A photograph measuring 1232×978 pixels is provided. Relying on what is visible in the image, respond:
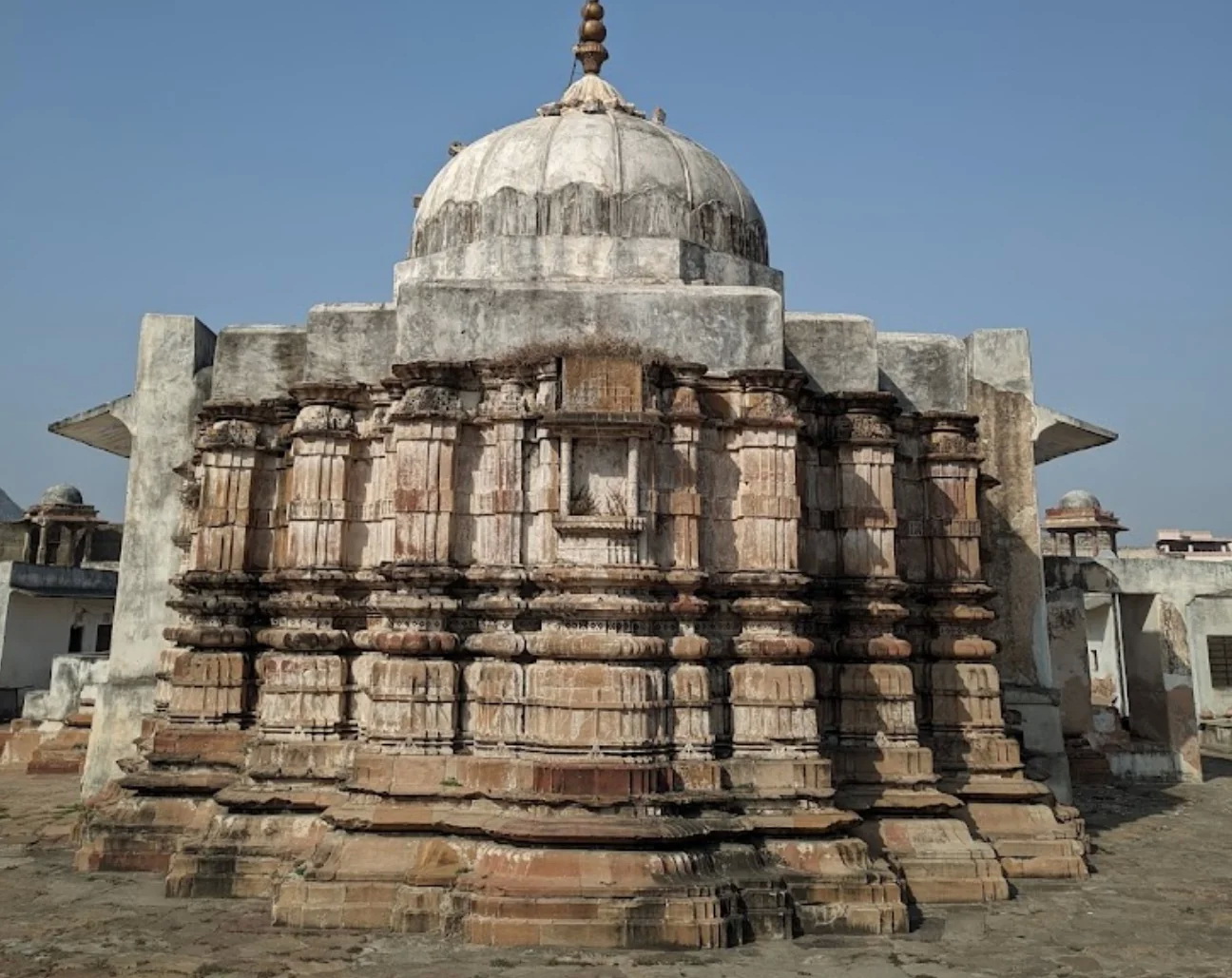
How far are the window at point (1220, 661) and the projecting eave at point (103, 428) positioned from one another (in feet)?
92.4

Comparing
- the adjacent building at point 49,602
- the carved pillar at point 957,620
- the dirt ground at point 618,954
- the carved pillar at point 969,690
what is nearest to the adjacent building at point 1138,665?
the carved pillar at point 969,690

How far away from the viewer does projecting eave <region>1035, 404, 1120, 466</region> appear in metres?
14.8

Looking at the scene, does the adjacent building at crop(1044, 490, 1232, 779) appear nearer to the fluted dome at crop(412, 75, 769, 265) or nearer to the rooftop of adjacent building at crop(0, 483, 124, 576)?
the fluted dome at crop(412, 75, 769, 265)

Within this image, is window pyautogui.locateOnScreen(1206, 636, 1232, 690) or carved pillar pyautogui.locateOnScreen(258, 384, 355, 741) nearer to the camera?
carved pillar pyautogui.locateOnScreen(258, 384, 355, 741)

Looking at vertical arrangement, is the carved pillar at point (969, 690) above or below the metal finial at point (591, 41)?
below

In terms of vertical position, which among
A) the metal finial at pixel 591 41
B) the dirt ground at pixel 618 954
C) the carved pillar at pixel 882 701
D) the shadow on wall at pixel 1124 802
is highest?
the metal finial at pixel 591 41

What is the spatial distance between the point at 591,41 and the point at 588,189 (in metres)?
3.41

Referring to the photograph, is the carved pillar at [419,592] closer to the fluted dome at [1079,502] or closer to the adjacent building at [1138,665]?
the adjacent building at [1138,665]

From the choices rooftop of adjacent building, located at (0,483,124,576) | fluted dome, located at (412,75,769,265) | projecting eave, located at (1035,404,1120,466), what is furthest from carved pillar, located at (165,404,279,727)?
rooftop of adjacent building, located at (0,483,124,576)

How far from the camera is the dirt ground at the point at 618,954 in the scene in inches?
309

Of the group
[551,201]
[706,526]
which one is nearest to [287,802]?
[706,526]

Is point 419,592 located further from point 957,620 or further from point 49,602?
point 49,602

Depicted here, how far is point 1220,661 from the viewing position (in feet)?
105

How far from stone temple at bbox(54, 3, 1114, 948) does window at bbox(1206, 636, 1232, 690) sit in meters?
23.0
